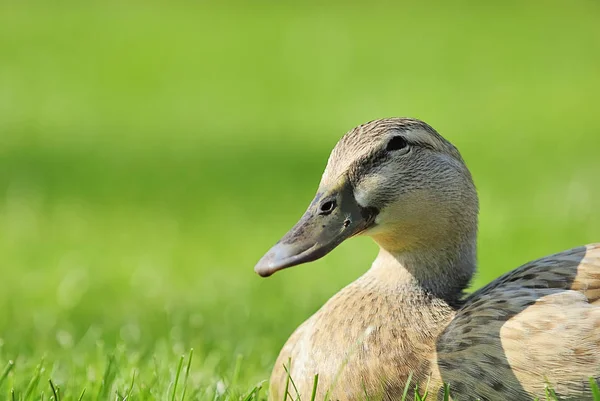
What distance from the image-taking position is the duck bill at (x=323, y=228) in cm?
303

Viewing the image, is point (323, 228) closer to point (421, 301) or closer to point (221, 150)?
point (421, 301)

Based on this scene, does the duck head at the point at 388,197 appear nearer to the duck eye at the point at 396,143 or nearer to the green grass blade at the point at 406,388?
the duck eye at the point at 396,143

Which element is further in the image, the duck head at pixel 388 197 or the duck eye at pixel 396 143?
the duck eye at pixel 396 143

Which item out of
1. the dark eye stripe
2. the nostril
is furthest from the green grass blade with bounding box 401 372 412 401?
the dark eye stripe

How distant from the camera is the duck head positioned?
3125 mm

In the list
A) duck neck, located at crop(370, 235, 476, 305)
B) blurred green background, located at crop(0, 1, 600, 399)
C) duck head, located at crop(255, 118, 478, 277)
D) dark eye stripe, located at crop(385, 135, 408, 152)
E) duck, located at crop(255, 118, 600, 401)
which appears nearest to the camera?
duck, located at crop(255, 118, 600, 401)

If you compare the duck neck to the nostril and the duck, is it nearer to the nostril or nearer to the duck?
the duck

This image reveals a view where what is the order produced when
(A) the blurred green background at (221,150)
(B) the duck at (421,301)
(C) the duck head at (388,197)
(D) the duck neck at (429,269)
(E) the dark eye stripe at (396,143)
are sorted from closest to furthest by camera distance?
(B) the duck at (421,301) < (C) the duck head at (388,197) < (E) the dark eye stripe at (396,143) < (D) the duck neck at (429,269) < (A) the blurred green background at (221,150)

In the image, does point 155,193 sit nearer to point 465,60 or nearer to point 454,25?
point 465,60

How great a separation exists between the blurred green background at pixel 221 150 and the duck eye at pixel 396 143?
3.23 feet

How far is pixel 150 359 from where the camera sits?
14.2 ft

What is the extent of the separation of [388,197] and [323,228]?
29 cm

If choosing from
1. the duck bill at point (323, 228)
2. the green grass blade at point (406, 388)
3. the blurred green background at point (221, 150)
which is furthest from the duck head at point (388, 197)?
the blurred green background at point (221, 150)

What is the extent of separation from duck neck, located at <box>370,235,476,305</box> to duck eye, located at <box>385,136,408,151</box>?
37 centimetres
